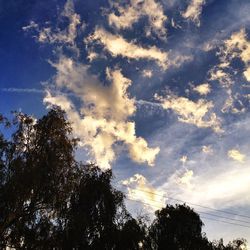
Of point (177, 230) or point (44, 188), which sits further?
point (177, 230)

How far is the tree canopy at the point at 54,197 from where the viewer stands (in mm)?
25250

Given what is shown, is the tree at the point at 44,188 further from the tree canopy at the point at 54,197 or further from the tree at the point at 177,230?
the tree at the point at 177,230

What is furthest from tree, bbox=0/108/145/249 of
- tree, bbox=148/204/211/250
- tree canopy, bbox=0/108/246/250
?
tree, bbox=148/204/211/250

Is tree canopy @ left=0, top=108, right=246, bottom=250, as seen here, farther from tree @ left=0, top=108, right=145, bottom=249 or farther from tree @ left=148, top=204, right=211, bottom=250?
tree @ left=148, top=204, right=211, bottom=250

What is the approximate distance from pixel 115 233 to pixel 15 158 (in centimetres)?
1455

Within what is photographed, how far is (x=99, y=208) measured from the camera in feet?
118

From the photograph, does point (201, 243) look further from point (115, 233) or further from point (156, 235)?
point (115, 233)

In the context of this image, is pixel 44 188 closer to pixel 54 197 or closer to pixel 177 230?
pixel 54 197

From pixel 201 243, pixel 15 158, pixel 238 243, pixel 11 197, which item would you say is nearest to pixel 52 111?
pixel 15 158

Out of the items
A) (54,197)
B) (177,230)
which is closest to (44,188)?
(54,197)

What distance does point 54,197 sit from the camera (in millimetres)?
26984

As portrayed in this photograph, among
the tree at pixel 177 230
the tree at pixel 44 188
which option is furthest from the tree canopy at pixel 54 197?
the tree at pixel 177 230

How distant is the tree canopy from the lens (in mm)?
25250

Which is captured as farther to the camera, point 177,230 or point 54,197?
point 177,230
